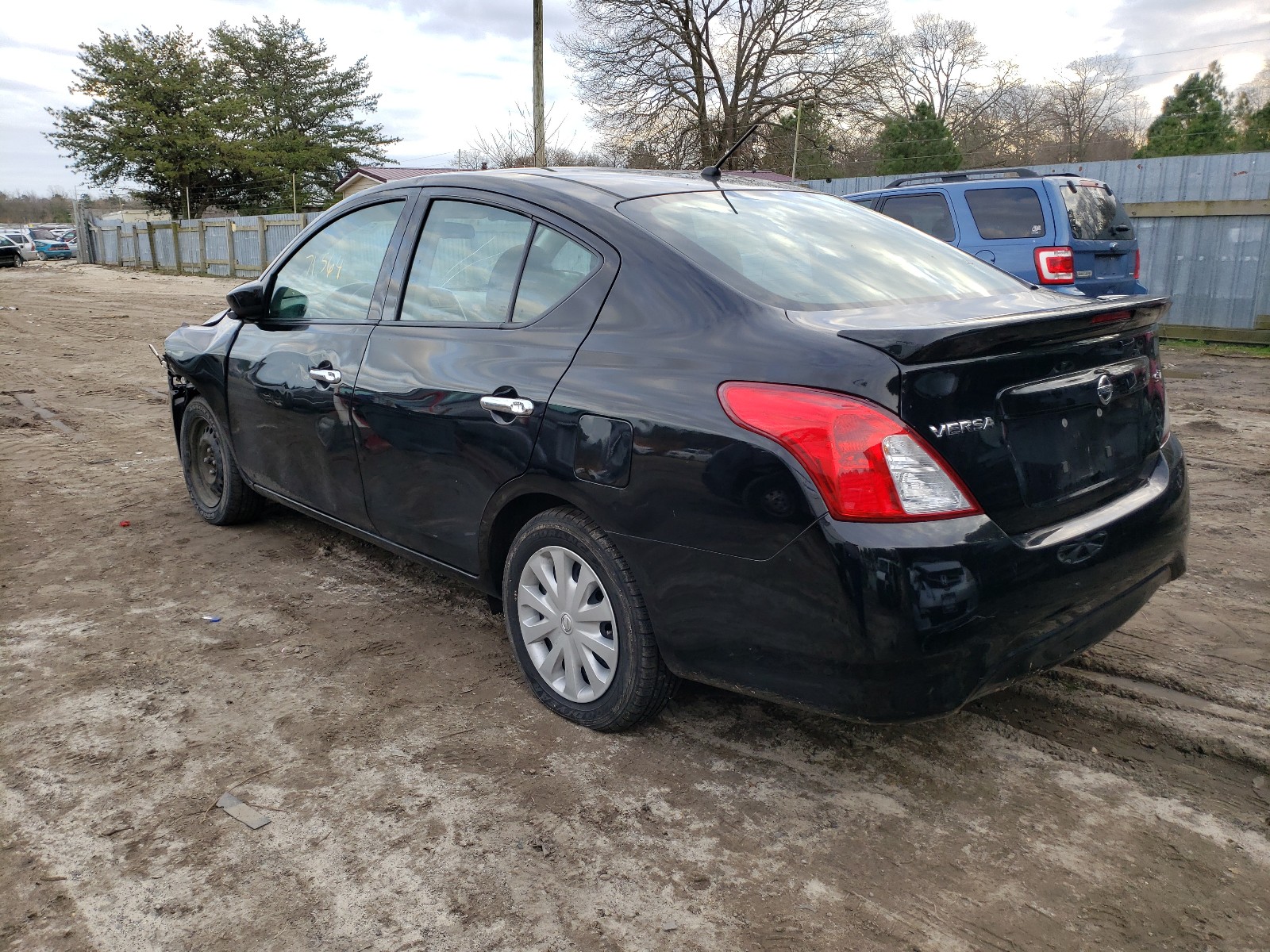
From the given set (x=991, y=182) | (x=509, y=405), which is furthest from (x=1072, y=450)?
(x=991, y=182)

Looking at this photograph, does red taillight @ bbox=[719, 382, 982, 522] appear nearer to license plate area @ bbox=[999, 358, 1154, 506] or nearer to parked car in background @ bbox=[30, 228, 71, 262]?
license plate area @ bbox=[999, 358, 1154, 506]

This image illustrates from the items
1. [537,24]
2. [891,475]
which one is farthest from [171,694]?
[537,24]

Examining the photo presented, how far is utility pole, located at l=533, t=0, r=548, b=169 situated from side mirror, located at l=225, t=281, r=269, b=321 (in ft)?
48.2

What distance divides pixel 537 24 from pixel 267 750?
58.6ft

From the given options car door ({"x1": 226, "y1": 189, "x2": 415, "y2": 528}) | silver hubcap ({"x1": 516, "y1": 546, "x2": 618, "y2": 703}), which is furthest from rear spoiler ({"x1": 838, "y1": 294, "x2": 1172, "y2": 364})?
car door ({"x1": 226, "y1": 189, "x2": 415, "y2": 528})

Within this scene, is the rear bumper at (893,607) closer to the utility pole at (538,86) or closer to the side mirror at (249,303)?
the side mirror at (249,303)

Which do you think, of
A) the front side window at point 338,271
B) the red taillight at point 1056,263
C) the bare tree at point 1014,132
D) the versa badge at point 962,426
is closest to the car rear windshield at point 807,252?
the versa badge at point 962,426

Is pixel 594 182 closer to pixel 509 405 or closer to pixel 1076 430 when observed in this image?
pixel 509 405

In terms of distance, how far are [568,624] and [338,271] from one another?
6.31ft

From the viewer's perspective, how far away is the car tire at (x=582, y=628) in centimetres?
271

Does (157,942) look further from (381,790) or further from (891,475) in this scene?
(891,475)

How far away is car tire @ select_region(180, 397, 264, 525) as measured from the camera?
4.78 meters

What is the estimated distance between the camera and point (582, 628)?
9.49 ft

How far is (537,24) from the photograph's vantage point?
18.2 metres
